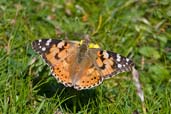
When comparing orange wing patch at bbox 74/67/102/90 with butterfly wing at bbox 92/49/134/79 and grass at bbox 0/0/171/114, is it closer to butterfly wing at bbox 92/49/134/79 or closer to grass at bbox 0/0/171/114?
butterfly wing at bbox 92/49/134/79

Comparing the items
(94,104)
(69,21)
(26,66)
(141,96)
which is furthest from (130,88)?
(69,21)

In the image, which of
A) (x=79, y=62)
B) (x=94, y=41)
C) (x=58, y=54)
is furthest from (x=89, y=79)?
(x=94, y=41)

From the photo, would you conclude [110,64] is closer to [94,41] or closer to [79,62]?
[79,62]

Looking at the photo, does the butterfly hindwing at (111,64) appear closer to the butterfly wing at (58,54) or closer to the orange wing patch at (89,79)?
the orange wing patch at (89,79)

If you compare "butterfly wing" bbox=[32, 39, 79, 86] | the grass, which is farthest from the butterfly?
the grass

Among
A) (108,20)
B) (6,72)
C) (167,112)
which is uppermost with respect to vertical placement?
(108,20)

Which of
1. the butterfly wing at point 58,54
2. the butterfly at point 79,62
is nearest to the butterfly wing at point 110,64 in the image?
the butterfly at point 79,62

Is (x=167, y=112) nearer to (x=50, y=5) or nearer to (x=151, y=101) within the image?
(x=151, y=101)
